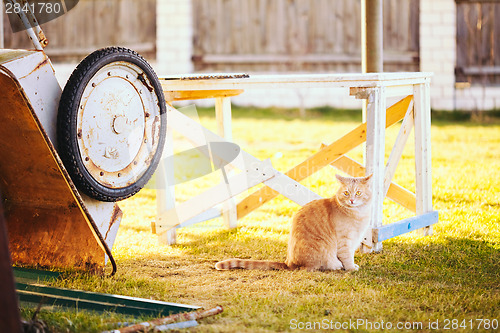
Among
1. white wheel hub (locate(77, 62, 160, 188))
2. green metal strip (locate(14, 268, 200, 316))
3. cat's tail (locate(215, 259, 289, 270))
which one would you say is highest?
white wheel hub (locate(77, 62, 160, 188))

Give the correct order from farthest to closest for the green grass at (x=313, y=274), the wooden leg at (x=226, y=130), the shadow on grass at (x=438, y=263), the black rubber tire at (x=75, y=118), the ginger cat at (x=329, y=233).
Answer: the wooden leg at (x=226, y=130), the ginger cat at (x=329, y=233), the shadow on grass at (x=438, y=263), the black rubber tire at (x=75, y=118), the green grass at (x=313, y=274)

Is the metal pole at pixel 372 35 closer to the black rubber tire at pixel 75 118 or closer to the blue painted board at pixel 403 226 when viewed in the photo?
the blue painted board at pixel 403 226

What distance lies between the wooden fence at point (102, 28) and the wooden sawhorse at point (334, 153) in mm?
8651

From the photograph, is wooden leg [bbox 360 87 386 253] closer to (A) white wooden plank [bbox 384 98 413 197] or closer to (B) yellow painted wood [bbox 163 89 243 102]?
(A) white wooden plank [bbox 384 98 413 197]

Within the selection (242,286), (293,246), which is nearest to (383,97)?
(293,246)

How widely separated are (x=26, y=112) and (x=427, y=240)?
8.88 feet

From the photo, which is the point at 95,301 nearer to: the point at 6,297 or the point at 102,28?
the point at 6,297

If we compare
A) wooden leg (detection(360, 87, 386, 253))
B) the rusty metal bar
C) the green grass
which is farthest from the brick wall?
the rusty metal bar

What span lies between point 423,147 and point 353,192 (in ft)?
3.33

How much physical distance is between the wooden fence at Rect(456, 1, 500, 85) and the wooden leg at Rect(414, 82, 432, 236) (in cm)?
759

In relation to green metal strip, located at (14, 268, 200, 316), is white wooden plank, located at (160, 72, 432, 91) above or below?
above

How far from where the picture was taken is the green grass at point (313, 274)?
10.2 feet

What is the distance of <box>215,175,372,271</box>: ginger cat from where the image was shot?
12.7 ft

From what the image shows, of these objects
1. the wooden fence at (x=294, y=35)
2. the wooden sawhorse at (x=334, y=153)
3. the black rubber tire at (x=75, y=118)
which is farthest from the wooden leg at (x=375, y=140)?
the wooden fence at (x=294, y=35)
